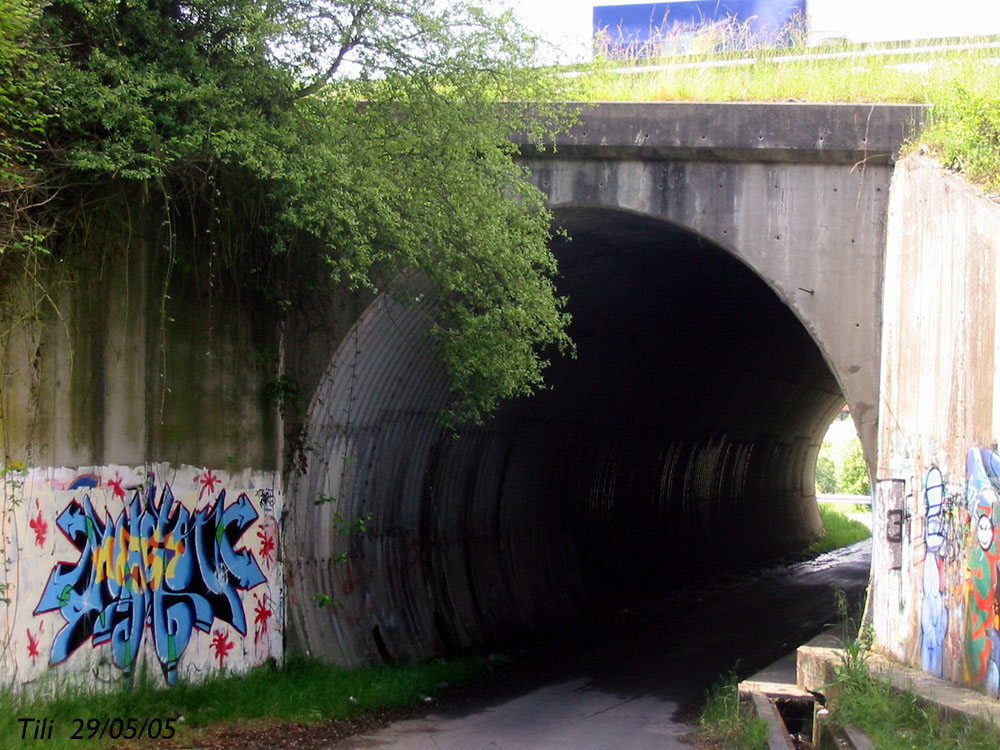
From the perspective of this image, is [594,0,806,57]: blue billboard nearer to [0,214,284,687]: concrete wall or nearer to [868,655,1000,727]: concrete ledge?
[0,214,284,687]: concrete wall

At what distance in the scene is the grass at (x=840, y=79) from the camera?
378 inches

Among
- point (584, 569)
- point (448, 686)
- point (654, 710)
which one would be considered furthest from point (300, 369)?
point (584, 569)

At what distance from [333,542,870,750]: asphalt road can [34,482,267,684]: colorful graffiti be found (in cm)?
166

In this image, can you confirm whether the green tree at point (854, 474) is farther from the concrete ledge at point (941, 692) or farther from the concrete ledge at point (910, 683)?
the concrete ledge at point (941, 692)

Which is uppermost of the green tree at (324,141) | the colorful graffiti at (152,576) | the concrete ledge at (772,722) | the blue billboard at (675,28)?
the blue billboard at (675,28)

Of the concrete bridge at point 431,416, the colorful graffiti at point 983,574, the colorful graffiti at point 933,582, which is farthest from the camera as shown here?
the colorful graffiti at point 933,582

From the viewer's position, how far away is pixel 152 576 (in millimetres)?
8961

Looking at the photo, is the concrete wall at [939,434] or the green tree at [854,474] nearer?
the concrete wall at [939,434]

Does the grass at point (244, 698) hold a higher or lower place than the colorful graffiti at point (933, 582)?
lower

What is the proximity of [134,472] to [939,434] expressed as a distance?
20.3ft

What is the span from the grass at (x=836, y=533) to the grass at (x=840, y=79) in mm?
17226

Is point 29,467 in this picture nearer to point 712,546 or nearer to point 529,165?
point 529,165

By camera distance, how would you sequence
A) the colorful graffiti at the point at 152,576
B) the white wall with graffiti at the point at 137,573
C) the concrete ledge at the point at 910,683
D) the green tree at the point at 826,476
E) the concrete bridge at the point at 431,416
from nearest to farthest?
the concrete ledge at the point at 910,683 → the white wall with graffiti at the point at 137,573 → the concrete bridge at the point at 431,416 → the colorful graffiti at the point at 152,576 → the green tree at the point at 826,476

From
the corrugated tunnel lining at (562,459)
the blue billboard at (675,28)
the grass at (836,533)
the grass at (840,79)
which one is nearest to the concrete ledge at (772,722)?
the corrugated tunnel lining at (562,459)
